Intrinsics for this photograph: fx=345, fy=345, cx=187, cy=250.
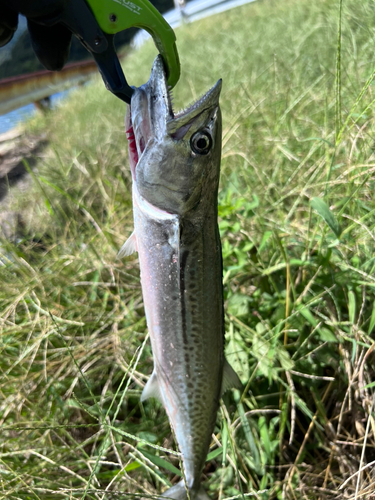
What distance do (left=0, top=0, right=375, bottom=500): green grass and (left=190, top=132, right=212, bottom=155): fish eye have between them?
0.57 meters

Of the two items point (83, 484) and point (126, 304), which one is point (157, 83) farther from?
point (83, 484)

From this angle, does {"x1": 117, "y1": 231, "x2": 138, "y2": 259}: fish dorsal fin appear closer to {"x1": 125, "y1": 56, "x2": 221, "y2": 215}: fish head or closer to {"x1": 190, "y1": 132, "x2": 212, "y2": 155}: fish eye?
{"x1": 125, "y1": 56, "x2": 221, "y2": 215}: fish head

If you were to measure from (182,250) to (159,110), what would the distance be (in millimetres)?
499

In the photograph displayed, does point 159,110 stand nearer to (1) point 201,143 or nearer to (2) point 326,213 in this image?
(1) point 201,143

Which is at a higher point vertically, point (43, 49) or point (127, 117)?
point (43, 49)

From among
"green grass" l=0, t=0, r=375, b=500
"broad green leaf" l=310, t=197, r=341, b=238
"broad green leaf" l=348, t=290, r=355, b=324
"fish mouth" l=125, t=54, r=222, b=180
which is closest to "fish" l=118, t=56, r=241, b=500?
"fish mouth" l=125, t=54, r=222, b=180

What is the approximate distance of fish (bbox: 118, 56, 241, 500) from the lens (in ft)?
3.96

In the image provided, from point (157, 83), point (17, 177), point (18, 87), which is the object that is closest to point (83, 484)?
point (157, 83)

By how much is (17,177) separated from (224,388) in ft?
18.8

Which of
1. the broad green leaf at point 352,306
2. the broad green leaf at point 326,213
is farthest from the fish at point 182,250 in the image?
the broad green leaf at point 352,306

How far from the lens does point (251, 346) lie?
1.86m

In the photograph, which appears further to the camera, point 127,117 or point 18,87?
point 18,87

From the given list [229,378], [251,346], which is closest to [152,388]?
[229,378]

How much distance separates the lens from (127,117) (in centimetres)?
128
